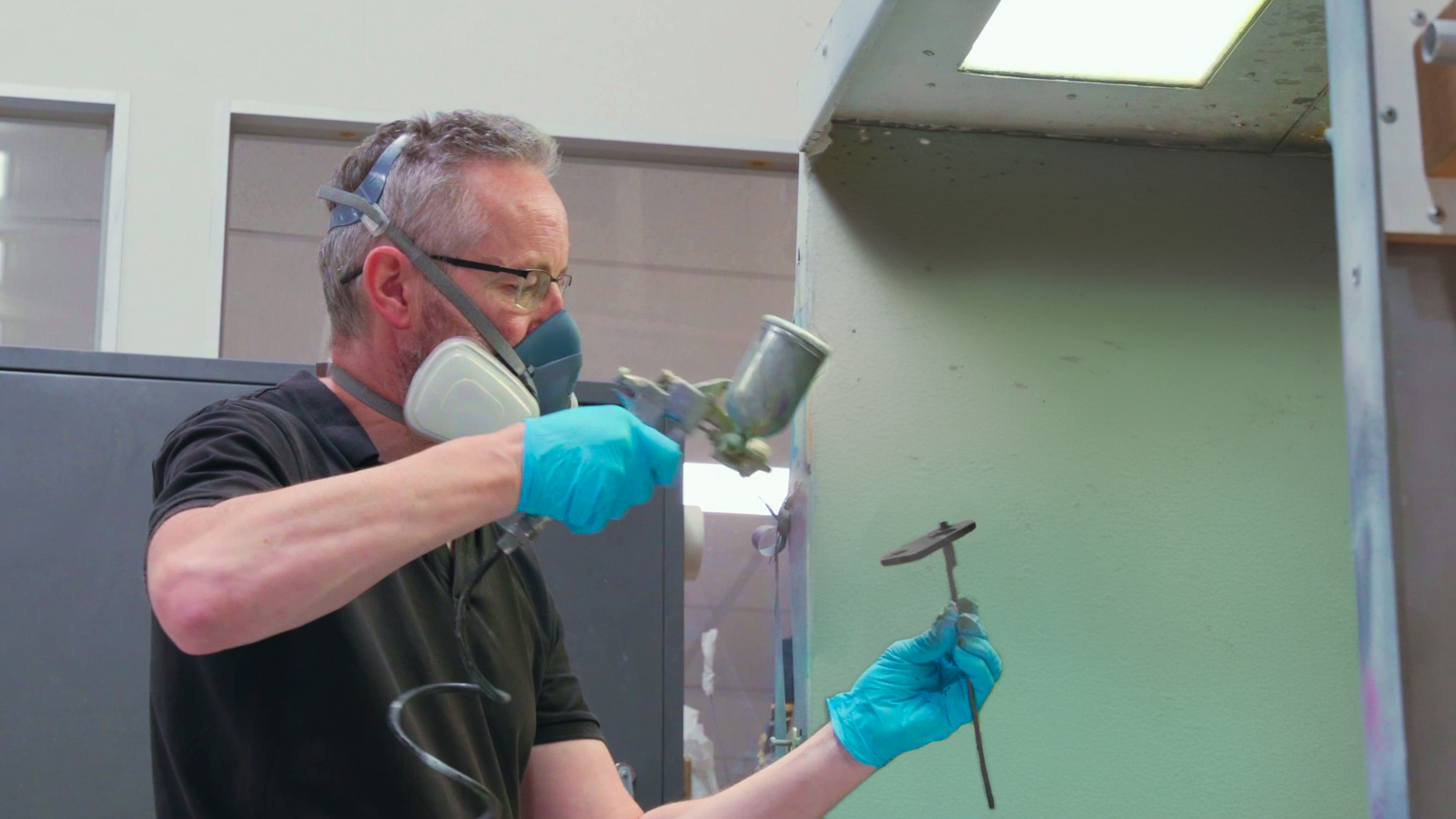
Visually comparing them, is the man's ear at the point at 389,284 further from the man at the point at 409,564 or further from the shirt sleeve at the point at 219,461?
the shirt sleeve at the point at 219,461

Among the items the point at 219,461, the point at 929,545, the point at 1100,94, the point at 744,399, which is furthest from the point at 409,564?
the point at 1100,94

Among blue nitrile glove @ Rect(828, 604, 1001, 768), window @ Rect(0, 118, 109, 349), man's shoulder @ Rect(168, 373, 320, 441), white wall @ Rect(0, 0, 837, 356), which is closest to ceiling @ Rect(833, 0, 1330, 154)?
blue nitrile glove @ Rect(828, 604, 1001, 768)

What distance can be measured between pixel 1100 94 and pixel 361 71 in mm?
1818

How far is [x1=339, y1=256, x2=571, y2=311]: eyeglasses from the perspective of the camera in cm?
152

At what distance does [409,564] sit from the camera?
1.42 metres

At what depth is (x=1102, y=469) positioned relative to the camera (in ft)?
6.13

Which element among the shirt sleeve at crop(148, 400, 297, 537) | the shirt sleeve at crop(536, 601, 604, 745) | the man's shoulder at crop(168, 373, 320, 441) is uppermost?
the man's shoulder at crop(168, 373, 320, 441)

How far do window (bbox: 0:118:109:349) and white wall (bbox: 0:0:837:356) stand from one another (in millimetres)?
120

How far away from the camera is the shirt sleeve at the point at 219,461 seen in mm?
1143

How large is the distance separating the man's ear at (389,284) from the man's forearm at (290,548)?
16.0 inches

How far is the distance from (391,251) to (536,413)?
250 mm

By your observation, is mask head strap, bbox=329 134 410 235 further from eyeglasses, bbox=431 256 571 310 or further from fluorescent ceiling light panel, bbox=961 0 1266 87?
fluorescent ceiling light panel, bbox=961 0 1266 87

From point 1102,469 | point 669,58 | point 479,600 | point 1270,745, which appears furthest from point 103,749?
point 669,58

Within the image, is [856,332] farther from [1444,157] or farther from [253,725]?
[1444,157]
